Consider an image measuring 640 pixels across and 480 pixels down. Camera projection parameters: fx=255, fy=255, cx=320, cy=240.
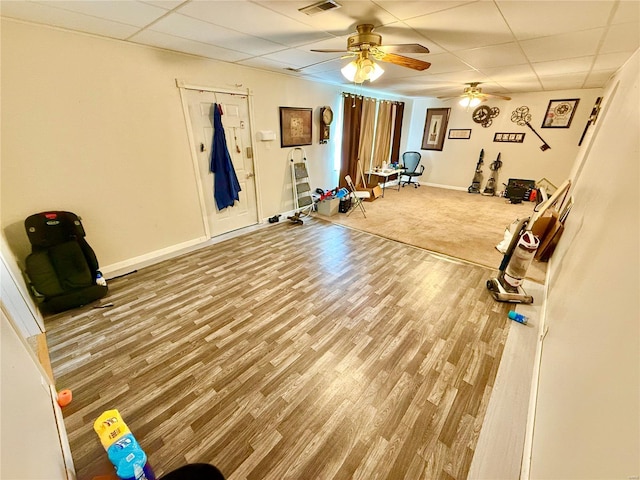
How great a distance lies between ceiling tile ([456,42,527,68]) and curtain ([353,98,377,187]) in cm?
301

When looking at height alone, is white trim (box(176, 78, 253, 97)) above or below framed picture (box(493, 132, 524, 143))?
above

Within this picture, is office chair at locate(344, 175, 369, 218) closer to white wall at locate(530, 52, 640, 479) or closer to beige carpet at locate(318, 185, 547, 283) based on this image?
beige carpet at locate(318, 185, 547, 283)

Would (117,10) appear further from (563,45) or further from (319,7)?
(563,45)

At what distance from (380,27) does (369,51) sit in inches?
7.8

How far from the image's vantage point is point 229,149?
3.73m

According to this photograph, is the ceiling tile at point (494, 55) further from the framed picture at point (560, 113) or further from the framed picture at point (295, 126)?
the framed picture at point (560, 113)

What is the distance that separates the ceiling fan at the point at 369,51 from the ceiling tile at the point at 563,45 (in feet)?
3.62

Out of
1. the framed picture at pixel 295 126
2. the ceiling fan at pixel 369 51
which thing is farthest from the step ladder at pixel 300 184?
the ceiling fan at pixel 369 51

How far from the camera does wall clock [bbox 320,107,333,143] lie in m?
4.89

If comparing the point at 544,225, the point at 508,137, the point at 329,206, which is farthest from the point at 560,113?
the point at 329,206

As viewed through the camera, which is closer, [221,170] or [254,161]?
[221,170]

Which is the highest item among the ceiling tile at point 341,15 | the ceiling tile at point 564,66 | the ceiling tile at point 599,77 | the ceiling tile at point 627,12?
the ceiling tile at point 599,77

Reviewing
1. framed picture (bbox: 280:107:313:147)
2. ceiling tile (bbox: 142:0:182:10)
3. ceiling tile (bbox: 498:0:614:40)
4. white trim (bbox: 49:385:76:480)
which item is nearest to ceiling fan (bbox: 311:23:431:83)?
ceiling tile (bbox: 498:0:614:40)

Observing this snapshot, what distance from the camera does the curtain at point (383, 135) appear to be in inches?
258
